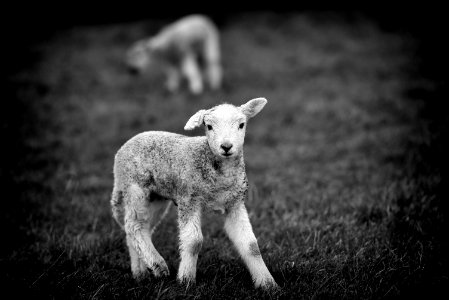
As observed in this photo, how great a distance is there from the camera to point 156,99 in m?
11.5

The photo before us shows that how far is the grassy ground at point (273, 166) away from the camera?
4.22 meters


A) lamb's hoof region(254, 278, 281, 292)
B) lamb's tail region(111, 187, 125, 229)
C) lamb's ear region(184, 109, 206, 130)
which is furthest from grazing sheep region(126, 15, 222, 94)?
lamb's hoof region(254, 278, 281, 292)

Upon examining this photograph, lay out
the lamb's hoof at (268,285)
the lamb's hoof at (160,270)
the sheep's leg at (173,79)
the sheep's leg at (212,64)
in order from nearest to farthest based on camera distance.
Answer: the lamb's hoof at (268,285)
the lamb's hoof at (160,270)
the sheep's leg at (212,64)
the sheep's leg at (173,79)

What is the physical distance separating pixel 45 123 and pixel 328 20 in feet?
40.0

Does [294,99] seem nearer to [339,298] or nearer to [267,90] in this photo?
[267,90]

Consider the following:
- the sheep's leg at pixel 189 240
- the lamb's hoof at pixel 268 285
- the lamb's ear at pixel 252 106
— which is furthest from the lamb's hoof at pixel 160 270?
the lamb's ear at pixel 252 106

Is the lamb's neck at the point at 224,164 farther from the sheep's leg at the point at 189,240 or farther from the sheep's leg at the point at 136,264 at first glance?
the sheep's leg at the point at 136,264

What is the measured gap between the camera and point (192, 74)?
38.5 feet

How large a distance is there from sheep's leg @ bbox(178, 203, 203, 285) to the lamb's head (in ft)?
2.08

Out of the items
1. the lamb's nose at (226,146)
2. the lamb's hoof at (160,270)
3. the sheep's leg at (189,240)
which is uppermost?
the lamb's nose at (226,146)

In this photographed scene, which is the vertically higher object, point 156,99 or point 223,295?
point 156,99

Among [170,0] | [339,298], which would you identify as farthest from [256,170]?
[170,0]

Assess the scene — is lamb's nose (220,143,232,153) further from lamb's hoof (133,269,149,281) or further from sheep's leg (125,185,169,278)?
lamb's hoof (133,269,149,281)

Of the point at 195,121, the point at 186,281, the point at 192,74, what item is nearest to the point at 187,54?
the point at 192,74
